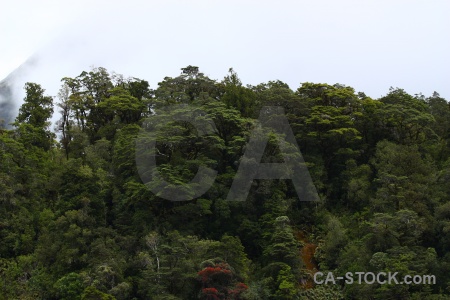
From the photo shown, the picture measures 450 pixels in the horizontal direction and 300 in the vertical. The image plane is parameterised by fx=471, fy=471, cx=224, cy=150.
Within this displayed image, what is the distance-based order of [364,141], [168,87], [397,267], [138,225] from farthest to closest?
[168,87] → [364,141] → [138,225] → [397,267]

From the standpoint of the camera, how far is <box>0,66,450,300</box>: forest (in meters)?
16.4

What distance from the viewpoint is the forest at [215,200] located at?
53.8ft

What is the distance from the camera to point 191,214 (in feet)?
62.9

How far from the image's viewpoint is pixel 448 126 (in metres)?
25.2

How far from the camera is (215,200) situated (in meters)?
19.8

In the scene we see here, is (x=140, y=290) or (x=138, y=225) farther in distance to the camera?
(x=138, y=225)

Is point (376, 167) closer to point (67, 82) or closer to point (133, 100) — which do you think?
point (133, 100)

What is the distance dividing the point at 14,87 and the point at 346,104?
26545 mm

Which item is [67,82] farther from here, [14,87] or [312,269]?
[312,269]

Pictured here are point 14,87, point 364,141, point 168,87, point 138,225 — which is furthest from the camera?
point 14,87

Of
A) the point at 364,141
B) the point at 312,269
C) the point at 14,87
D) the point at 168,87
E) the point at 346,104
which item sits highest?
the point at 14,87

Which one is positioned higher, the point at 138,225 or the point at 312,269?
the point at 138,225

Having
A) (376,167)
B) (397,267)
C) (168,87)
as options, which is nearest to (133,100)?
(168,87)

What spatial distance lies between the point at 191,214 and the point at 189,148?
3335 mm
